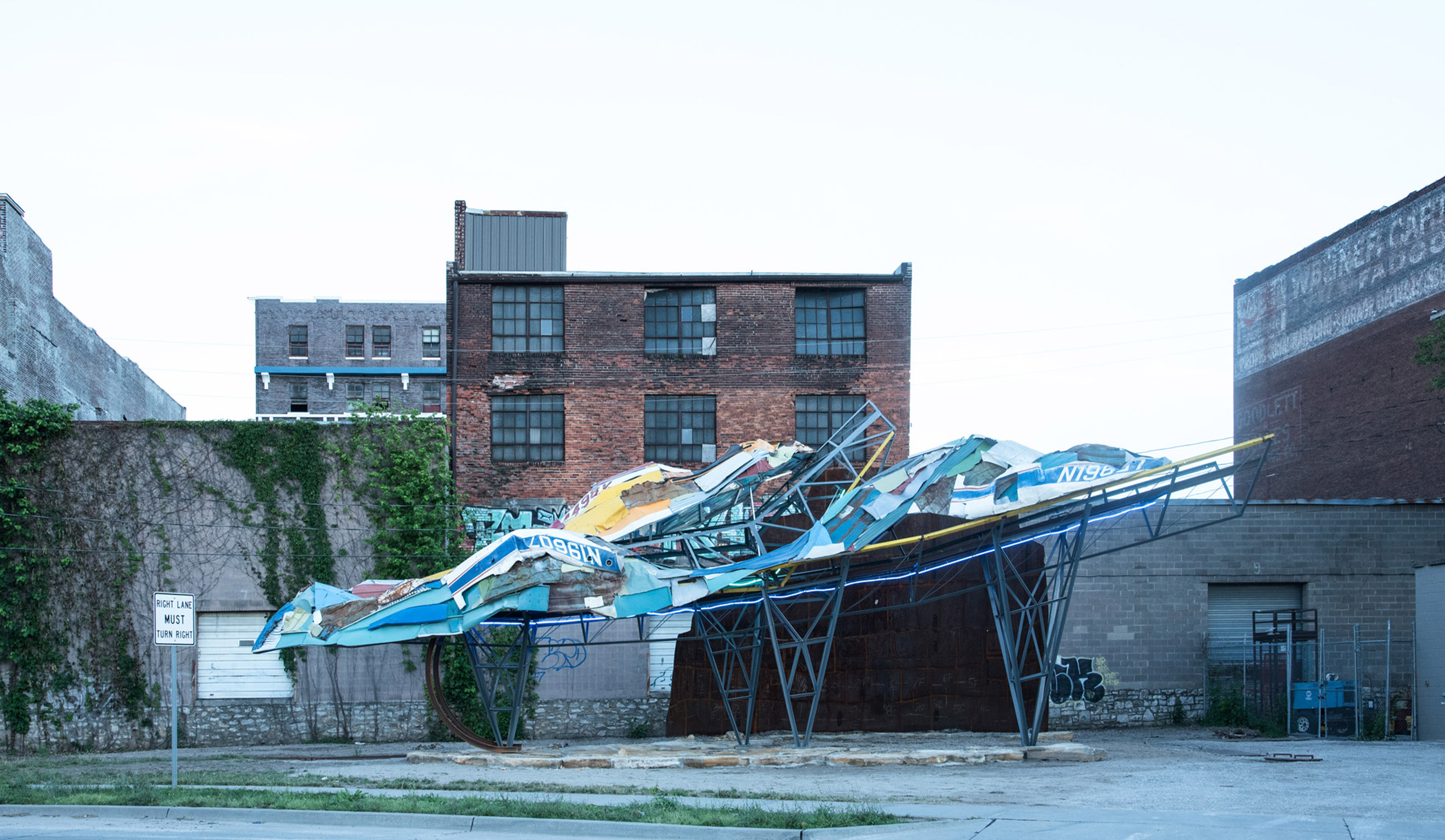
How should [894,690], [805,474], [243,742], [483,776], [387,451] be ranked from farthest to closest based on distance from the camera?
[387,451]
[243,742]
[894,690]
[805,474]
[483,776]

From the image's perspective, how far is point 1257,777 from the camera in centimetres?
1719

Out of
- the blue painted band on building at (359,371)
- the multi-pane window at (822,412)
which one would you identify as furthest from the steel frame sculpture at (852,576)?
the blue painted band on building at (359,371)

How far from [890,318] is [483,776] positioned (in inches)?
874

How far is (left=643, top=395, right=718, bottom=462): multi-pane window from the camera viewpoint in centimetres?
3759

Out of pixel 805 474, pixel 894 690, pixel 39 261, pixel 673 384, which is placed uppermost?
pixel 39 261

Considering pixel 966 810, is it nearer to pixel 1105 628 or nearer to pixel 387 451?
pixel 1105 628

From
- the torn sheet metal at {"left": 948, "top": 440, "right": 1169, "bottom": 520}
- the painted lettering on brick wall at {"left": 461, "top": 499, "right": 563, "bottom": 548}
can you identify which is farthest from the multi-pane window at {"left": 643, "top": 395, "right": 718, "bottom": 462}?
the torn sheet metal at {"left": 948, "top": 440, "right": 1169, "bottom": 520}

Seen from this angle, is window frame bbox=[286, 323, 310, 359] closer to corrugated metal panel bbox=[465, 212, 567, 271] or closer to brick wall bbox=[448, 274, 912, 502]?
corrugated metal panel bbox=[465, 212, 567, 271]

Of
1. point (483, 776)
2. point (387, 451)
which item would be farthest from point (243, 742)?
point (483, 776)

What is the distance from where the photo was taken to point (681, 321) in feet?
126

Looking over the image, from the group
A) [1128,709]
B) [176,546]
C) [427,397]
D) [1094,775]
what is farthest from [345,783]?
[427,397]

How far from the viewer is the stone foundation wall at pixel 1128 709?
2858 cm

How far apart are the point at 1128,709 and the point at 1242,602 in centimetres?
388

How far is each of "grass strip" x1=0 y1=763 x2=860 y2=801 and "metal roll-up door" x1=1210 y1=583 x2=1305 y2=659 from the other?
17.2 metres
